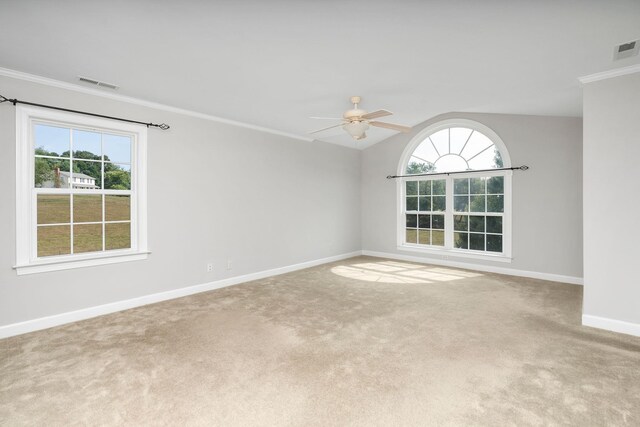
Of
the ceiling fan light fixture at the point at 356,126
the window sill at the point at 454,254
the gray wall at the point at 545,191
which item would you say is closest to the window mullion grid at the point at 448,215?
the window sill at the point at 454,254

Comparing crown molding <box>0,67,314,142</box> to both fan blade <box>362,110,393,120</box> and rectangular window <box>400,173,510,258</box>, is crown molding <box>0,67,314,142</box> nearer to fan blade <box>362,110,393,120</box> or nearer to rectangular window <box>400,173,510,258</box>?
fan blade <box>362,110,393,120</box>

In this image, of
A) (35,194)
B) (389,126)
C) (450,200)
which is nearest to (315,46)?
(389,126)

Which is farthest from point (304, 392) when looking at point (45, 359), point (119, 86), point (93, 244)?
point (93, 244)

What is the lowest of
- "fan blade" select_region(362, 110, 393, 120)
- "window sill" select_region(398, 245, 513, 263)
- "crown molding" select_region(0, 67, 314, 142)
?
"window sill" select_region(398, 245, 513, 263)

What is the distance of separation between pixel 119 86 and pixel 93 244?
17.4 ft

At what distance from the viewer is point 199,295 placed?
4.32 m

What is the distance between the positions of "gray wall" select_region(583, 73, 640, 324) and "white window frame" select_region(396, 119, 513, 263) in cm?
227

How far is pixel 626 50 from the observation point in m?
2.68

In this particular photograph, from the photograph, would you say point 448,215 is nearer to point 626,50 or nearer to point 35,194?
point 626,50

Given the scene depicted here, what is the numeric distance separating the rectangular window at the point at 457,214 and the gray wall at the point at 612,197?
2326 mm

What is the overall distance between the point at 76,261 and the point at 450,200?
596 cm

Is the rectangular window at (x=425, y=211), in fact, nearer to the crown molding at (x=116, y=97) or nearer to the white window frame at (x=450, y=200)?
the white window frame at (x=450, y=200)

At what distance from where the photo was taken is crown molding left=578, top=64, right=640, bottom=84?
298 cm

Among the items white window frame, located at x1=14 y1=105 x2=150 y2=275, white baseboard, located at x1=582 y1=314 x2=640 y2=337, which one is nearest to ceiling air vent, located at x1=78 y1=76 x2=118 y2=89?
white window frame, located at x1=14 y1=105 x2=150 y2=275
